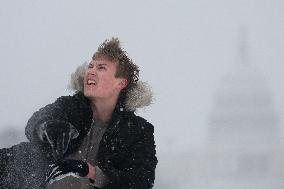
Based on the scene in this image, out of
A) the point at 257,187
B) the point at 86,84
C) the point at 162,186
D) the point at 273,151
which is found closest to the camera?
the point at 86,84

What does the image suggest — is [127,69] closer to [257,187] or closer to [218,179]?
[257,187]

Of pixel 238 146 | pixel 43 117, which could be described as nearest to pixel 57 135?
pixel 43 117

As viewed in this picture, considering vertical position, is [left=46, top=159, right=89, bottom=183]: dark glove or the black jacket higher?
the black jacket

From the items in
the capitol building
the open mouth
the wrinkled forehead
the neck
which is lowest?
the neck

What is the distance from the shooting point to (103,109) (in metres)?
3.50

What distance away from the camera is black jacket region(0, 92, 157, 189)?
10.5 feet

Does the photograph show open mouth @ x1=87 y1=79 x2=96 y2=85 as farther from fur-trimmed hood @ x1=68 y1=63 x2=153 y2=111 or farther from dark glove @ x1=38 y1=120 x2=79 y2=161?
dark glove @ x1=38 y1=120 x2=79 y2=161

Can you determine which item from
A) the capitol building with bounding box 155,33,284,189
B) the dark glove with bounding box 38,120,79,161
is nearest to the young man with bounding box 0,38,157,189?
the dark glove with bounding box 38,120,79,161

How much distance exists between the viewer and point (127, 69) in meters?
3.56

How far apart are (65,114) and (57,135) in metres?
0.17

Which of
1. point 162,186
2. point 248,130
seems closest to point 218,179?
point 248,130

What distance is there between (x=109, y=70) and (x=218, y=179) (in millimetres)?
78091

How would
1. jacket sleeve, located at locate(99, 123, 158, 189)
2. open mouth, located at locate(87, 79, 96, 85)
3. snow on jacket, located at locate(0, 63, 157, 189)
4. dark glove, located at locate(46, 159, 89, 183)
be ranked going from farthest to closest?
open mouth, located at locate(87, 79, 96, 85) < jacket sleeve, located at locate(99, 123, 158, 189) < snow on jacket, located at locate(0, 63, 157, 189) < dark glove, located at locate(46, 159, 89, 183)

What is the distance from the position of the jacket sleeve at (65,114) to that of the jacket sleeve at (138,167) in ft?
0.77
